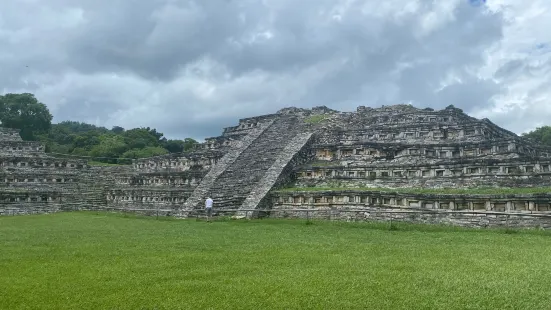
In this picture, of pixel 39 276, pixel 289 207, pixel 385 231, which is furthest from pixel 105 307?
pixel 289 207

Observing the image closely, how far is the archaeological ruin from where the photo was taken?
1593 cm

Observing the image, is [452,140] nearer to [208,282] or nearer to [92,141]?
[208,282]

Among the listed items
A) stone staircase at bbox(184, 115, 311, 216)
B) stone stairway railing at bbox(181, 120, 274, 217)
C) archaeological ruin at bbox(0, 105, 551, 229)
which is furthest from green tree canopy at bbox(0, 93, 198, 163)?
stone staircase at bbox(184, 115, 311, 216)

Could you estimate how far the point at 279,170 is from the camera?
877 inches

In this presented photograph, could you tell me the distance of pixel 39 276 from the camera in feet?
26.7

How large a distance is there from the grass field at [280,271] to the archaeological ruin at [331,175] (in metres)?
2.68

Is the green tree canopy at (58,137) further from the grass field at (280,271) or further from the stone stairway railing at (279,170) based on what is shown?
the grass field at (280,271)

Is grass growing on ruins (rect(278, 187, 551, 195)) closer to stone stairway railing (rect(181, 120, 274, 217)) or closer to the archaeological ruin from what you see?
the archaeological ruin

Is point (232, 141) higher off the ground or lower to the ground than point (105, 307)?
higher

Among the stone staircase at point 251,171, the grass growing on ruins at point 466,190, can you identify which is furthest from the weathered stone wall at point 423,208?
the stone staircase at point 251,171

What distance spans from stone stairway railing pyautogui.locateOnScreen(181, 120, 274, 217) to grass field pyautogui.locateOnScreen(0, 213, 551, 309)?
8.25 metres

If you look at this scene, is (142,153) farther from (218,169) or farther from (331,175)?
(331,175)

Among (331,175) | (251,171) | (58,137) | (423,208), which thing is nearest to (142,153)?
(58,137)

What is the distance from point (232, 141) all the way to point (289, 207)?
11901 millimetres
